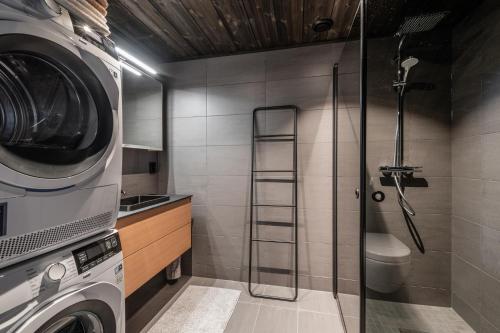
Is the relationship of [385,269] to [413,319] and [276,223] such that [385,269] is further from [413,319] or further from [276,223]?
[276,223]

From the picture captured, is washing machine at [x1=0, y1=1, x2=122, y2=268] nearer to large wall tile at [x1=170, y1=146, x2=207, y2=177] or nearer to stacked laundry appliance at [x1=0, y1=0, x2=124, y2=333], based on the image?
stacked laundry appliance at [x1=0, y1=0, x2=124, y2=333]

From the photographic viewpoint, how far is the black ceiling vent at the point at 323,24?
67.6 inches

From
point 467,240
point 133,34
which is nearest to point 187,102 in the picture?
point 133,34

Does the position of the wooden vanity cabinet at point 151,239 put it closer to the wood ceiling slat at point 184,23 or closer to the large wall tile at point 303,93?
the large wall tile at point 303,93

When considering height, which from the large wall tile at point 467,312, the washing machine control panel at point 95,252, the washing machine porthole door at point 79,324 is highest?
the washing machine control panel at point 95,252

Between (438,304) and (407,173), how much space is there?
1.10 metres

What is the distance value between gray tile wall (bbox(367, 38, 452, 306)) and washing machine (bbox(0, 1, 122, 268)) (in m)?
1.80

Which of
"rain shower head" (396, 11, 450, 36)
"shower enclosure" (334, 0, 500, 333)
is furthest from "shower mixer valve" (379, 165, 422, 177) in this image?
"rain shower head" (396, 11, 450, 36)

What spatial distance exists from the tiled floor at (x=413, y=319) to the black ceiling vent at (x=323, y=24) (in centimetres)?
206

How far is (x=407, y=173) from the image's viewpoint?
1.85 meters

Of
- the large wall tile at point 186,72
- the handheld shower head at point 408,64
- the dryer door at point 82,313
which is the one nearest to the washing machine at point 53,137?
the dryer door at point 82,313

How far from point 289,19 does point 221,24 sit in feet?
1.78

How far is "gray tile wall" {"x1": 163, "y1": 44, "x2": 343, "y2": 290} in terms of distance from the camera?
6.81 feet

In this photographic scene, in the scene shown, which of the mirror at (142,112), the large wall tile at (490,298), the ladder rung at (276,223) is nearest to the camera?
the large wall tile at (490,298)
